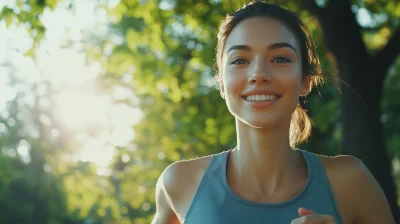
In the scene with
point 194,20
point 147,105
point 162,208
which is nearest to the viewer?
point 162,208

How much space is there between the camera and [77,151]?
2161 cm

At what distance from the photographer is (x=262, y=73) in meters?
2.38

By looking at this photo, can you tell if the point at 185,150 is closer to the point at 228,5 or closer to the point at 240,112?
the point at 228,5

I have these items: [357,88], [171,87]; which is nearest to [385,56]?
[357,88]

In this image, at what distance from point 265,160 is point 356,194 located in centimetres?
36

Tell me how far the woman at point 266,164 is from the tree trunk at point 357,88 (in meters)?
4.49

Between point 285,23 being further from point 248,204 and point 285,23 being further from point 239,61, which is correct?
point 248,204

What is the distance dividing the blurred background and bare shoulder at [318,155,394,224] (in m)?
0.97

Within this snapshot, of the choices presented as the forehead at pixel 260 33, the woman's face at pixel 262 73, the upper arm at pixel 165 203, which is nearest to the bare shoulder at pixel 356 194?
the woman's face at pixel 262 73

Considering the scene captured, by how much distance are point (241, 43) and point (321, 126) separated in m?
8.50

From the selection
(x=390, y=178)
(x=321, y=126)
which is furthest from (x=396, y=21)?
(x=390, y=178)

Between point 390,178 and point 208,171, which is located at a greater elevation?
point 208,171

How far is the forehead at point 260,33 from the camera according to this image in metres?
2.49

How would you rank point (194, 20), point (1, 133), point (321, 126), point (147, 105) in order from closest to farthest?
point (194, 20)
point (321, 126)
point (147, 105)
point (1, 133)
